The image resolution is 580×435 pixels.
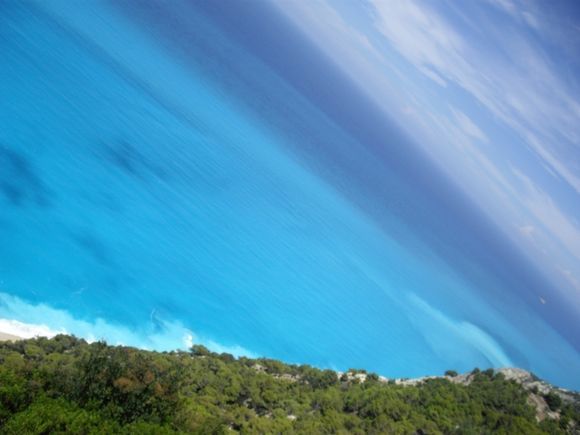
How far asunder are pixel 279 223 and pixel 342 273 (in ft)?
28.6

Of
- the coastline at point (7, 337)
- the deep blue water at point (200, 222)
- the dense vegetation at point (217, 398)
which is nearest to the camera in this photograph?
the dense vegetation at point (217, 398)

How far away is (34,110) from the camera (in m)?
33.2

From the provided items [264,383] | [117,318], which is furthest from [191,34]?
[264,383]

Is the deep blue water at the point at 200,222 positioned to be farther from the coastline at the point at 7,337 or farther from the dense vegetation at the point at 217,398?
the dense vegetation at the point at 217,398

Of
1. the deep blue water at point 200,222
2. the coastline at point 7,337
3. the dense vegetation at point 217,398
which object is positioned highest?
the deep blue water at point 200,222

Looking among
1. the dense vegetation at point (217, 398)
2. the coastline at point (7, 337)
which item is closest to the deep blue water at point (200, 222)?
the coastline at point (7, 337)

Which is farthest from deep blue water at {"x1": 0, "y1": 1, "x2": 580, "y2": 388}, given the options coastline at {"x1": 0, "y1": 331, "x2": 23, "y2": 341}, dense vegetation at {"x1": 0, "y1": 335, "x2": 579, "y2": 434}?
dense vegetation at {"x1": 0, "y1": 335, "x2": 579, "y2": 434}

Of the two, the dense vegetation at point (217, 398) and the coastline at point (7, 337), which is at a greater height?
the coastline at point (7, 337)

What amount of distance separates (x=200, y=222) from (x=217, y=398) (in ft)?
70.8

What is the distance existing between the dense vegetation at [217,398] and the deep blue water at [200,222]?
6518mm

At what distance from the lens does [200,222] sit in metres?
38.2

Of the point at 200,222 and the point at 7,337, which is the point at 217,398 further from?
the point at 200,222

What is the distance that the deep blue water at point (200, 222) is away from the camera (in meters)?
26.9

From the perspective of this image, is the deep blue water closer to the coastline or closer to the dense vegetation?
the coastline
